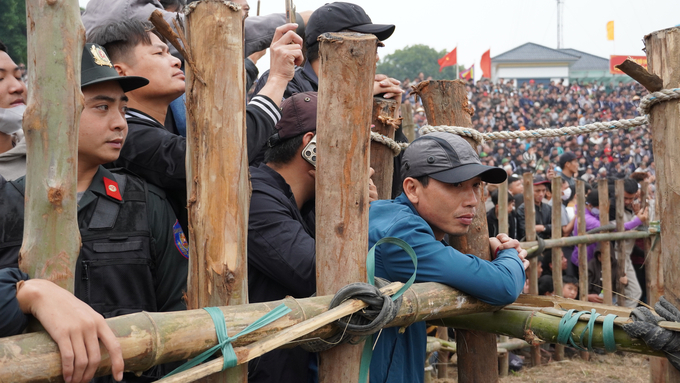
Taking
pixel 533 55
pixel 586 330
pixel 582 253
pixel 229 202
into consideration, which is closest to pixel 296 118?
pixel 229 202

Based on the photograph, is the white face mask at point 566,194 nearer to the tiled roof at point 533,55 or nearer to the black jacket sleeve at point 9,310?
the black jacket sleeve at point 9,310

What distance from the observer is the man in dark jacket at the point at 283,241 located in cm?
218

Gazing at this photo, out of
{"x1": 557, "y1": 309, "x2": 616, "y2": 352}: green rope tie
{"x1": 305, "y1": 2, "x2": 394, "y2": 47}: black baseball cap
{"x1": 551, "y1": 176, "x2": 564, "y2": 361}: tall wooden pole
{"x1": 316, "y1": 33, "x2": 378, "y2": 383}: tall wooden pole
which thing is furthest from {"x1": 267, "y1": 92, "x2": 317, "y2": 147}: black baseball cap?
{"x1": 551, "y1": 176, "x2": 564, "y2": 361}: tall wooden pole

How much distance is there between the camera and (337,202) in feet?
6.55

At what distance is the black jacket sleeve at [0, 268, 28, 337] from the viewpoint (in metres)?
1.33

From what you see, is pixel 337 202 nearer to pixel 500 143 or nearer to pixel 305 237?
pixel 305 237

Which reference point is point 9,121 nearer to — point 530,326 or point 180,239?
point 180,239

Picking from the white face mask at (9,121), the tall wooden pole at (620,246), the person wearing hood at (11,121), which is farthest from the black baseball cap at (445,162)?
the tall wooden pole at (620,246)

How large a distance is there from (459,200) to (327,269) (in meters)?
0.70

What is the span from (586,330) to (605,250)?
4703 millimetres

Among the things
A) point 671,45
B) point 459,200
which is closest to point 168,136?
point 459,200

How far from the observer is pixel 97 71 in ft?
6.56

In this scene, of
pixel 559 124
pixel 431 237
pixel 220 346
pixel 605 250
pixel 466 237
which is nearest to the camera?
pixel 220 346

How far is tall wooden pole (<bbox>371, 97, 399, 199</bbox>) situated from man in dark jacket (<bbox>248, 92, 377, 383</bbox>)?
648mm
